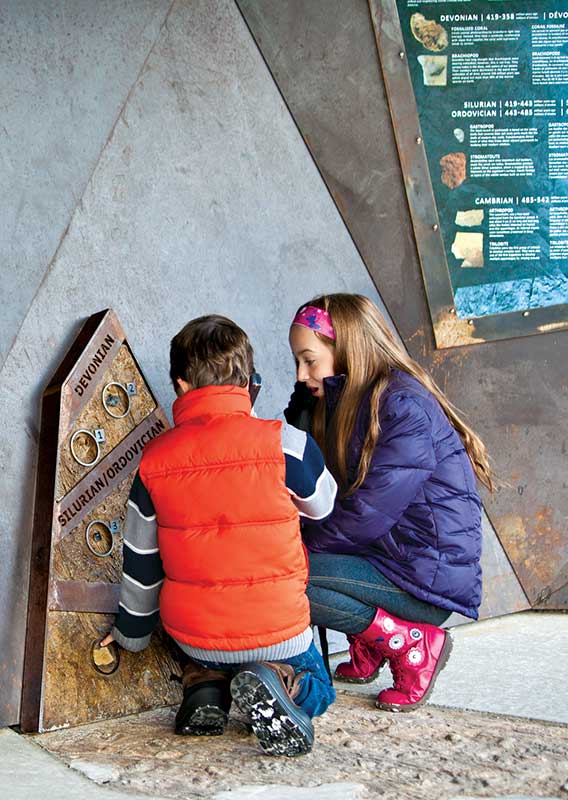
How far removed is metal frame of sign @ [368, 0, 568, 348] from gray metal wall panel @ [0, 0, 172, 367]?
99 centimetres

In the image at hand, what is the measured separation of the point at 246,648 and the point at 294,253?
148 cm

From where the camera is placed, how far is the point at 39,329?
109 inches

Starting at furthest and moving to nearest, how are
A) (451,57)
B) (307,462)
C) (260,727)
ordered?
1. (451,57)
2. (307,462)
3. (260,727)

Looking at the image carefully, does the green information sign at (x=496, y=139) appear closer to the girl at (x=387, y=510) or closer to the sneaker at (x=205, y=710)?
the girl at (x=387, y=510)

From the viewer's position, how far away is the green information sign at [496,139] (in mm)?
3637

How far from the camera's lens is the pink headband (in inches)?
111

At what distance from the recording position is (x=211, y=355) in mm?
2422

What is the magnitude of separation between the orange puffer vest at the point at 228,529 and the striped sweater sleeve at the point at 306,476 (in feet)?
0.10

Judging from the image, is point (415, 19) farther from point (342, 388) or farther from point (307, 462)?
point (307, 462)

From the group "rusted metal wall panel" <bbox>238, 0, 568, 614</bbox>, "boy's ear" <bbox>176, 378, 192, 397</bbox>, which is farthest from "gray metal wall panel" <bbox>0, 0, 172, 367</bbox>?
"rusted metal wall panel" <bbox>238, 0, 568, 614</bbox>

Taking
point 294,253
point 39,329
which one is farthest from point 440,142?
point 39,329

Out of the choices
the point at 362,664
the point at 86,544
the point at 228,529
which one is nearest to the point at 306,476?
the point at 228,529

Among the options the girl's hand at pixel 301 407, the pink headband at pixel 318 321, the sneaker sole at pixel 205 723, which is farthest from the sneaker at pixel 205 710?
the pink headband at pixel 318 321

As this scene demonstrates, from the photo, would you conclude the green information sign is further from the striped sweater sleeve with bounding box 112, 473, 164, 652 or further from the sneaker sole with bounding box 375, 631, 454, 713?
the striped sweater sleeve with bounding box 112, 473, 164, 652
